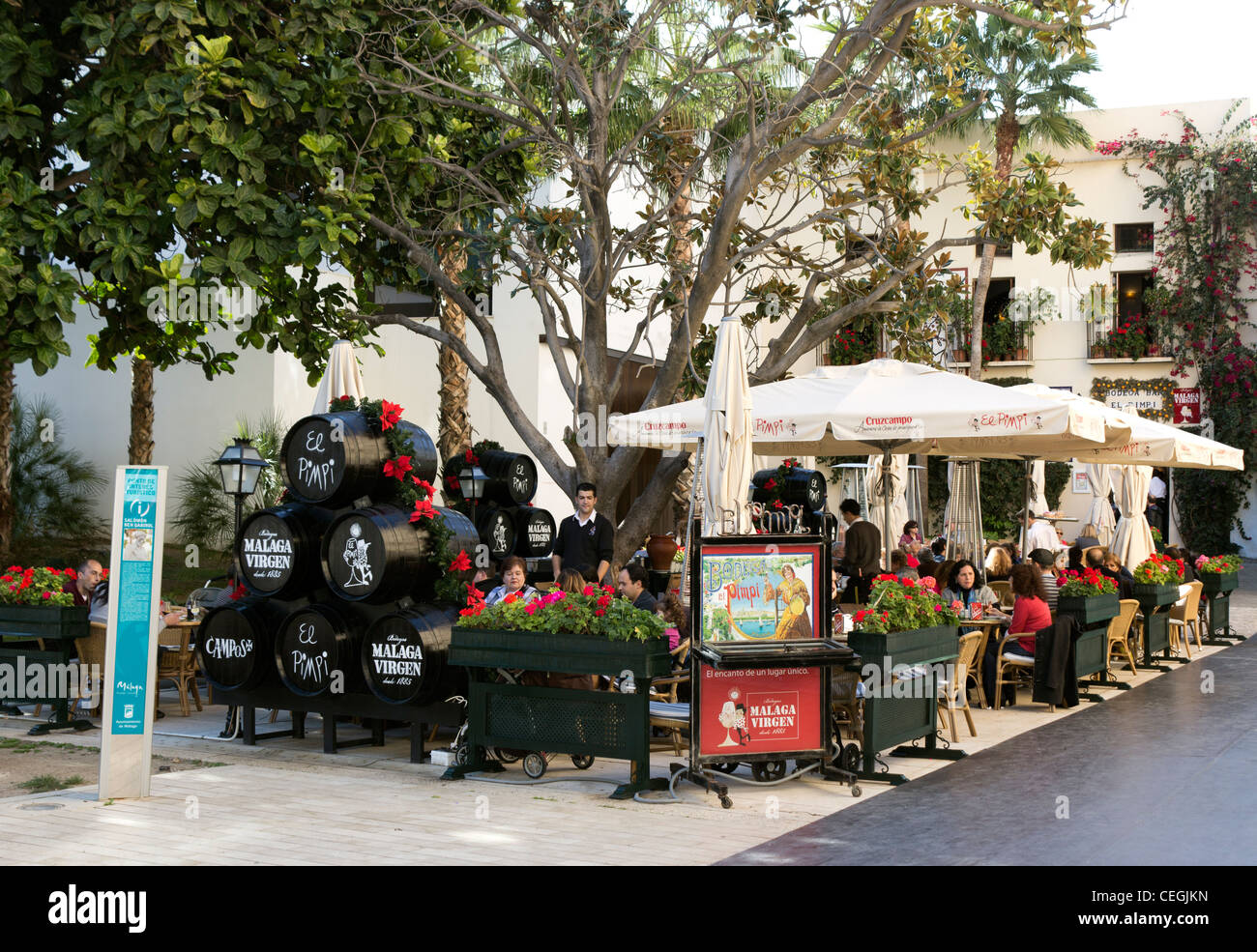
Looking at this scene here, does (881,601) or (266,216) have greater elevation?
(266,216)

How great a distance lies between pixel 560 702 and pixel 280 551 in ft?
9.25

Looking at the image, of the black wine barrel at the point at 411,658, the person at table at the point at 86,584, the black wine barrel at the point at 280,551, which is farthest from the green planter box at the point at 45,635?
the black wine barrel at the point at 411,658

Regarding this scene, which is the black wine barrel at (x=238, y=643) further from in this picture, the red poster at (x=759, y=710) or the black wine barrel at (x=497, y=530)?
the black wine barrel at (x=497, y=530)

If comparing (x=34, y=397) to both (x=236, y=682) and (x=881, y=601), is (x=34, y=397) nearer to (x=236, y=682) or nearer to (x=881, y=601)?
(x=236, y=682)

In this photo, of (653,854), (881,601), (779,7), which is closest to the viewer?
(653,854)

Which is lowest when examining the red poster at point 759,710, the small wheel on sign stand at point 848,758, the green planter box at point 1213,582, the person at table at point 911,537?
the small wheel on sign stand at point 848,758

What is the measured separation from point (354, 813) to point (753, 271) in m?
8.67

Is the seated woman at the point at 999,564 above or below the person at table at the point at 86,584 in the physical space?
above

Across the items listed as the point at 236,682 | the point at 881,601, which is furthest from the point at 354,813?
the point at 881,601

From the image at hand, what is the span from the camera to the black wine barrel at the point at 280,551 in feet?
32.4

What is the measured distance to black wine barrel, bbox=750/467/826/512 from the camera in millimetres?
17067

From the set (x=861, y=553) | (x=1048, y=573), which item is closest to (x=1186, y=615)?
(x=1048, y=573)

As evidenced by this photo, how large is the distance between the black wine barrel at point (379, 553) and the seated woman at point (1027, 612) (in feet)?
16.6

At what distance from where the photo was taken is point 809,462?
30.7 m
